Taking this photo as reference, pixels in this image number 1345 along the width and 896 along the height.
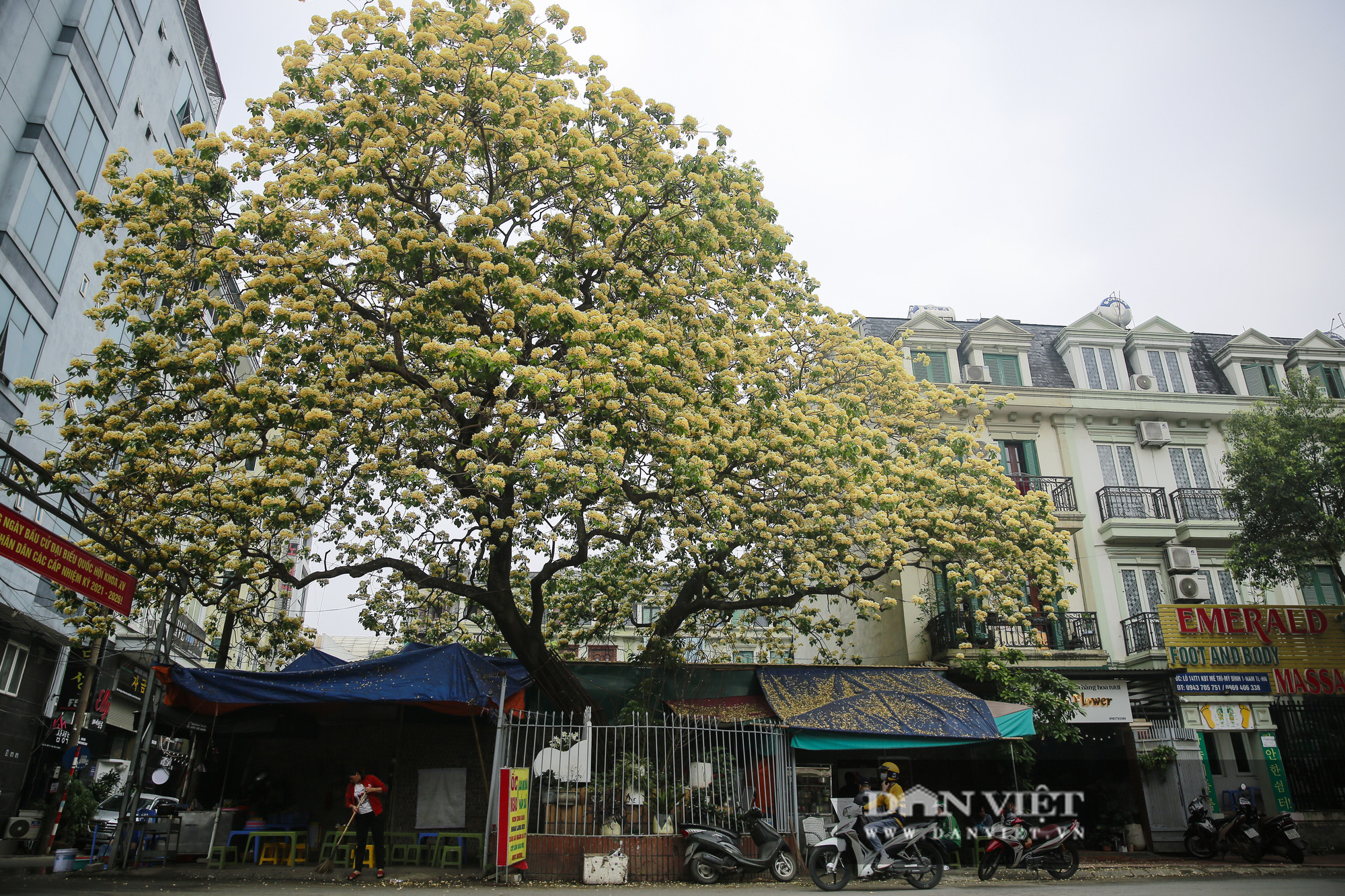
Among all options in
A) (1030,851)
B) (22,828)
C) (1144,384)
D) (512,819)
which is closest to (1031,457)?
(1144,384)

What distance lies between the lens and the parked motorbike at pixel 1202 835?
16266 millimetres

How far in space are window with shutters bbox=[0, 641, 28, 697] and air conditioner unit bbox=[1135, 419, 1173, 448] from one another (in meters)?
28.1

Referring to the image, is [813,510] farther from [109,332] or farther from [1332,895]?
[109,332]

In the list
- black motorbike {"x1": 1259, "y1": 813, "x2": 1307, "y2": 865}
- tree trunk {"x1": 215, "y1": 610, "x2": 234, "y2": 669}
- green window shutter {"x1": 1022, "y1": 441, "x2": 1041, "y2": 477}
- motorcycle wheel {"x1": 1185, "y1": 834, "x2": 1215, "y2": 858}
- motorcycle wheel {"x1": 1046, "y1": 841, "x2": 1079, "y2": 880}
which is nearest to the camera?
motorcycle wheel {"x1": 1046, "y1": 841, "x2": 1079, "y2": 880}

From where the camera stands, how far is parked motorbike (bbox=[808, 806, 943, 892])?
11391mm

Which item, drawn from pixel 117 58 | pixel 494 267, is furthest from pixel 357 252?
pixel 117 58

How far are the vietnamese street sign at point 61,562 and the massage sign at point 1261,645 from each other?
67.6ft

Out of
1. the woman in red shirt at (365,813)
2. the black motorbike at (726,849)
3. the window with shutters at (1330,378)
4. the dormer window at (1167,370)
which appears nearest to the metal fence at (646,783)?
the black motorbike at (726,849)

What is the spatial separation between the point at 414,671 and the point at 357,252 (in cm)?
646

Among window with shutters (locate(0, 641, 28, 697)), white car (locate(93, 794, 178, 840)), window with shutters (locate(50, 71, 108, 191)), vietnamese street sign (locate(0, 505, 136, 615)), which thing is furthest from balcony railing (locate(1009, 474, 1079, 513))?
window with shutters (locate(50, 71, 108, 191))

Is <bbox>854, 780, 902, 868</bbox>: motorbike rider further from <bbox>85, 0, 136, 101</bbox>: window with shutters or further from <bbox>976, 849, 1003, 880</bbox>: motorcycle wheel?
<bbox>85, 0, 136, 101</bbox>: window with shutters

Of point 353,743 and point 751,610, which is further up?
point 751,610

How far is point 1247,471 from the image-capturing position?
20.4m

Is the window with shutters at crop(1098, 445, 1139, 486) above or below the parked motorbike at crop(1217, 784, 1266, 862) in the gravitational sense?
above
